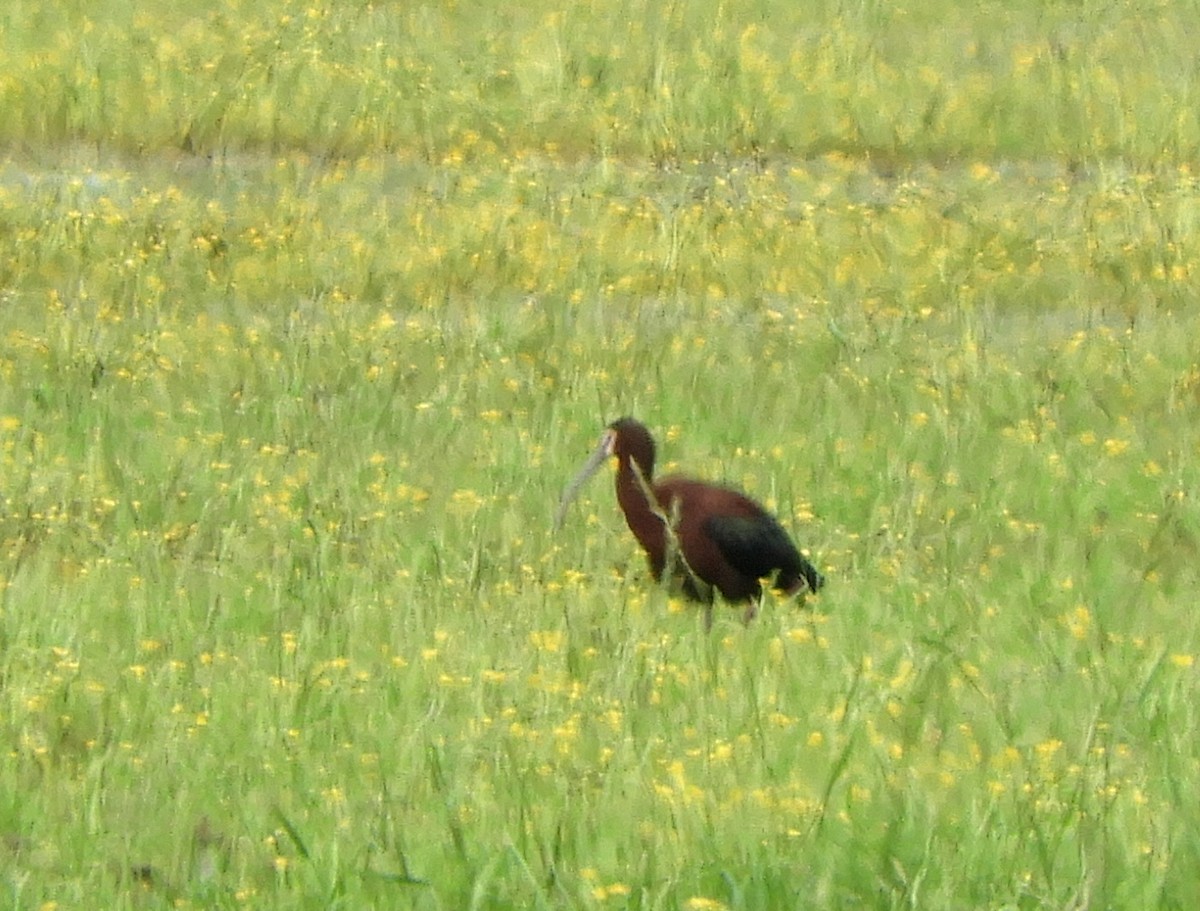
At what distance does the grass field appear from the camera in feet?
16.4

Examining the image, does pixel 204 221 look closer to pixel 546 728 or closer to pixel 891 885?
pixel 546 728

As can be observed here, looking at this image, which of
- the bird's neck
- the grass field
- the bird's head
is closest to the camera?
the grass field

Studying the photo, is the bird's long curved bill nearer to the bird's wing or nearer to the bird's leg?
the bird's wing

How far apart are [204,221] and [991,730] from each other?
7721mm

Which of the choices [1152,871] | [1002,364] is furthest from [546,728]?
[1002,364]

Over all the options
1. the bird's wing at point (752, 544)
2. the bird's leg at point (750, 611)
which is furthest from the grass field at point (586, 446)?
the bird's wing at point (752, 544)

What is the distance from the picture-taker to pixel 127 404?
9.62m

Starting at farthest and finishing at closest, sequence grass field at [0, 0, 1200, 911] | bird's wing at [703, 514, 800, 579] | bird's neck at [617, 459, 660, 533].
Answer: bird's neck at [617, 459, 660, 533] < bird's wing at [703, 514, 800, 579] < grass field at [0, 0, 1200, 911]

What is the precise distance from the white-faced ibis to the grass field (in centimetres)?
16

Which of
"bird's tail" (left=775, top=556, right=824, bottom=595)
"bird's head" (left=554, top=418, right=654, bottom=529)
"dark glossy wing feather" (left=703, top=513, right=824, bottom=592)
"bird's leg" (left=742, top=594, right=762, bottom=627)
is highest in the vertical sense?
"bird's head" (left=554, top=418, right=654, bottom=529)

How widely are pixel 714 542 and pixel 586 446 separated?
169cm

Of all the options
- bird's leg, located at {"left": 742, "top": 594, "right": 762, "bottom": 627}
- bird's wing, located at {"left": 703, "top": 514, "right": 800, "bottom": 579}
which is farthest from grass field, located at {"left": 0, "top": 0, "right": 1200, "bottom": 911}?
bird's wing, located at {"left": 703, "top": 514, "right": 800, "bottom": 579}

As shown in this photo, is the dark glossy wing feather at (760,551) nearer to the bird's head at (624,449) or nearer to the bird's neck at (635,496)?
the bird's neck at (635,496)

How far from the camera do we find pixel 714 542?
752 centimetres
